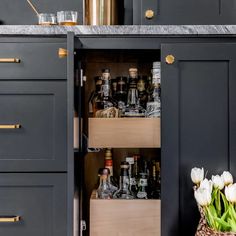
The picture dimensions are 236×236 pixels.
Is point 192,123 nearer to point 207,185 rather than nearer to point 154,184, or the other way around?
point 207,185

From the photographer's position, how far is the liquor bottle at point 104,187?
1.68 meters

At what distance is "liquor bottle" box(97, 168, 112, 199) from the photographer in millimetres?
1676

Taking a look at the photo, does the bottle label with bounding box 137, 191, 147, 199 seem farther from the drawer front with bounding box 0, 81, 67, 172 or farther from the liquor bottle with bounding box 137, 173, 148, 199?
the drawer front with bounding box 0, 81, 67, 172

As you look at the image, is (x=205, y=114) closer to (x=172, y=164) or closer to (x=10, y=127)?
(x=172, y=164)

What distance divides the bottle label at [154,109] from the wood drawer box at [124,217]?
360mm

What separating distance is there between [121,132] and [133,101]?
227 mm

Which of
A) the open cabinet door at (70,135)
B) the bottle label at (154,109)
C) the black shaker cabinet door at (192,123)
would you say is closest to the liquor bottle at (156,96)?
the bottle label at (154,109)

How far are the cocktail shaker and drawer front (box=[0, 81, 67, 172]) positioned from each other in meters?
0.36

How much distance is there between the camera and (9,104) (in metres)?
1.49

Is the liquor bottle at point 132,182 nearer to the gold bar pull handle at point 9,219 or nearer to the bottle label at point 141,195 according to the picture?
the bottle label at point 141,195

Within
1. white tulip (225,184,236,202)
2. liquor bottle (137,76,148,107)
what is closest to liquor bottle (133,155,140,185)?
liquor bottle (137,76,148,107)

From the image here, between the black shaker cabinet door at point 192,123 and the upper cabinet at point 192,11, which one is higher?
the upper cabinet at point 192,11

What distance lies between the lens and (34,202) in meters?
1.48

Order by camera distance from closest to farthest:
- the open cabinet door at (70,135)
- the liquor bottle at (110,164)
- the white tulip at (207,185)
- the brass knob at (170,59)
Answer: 1. the open cabinet door at (70,135)
2. the white tulip at (207,185)
3. the brass knob at (170,59)
4. the liquor bottle at (110,164)
